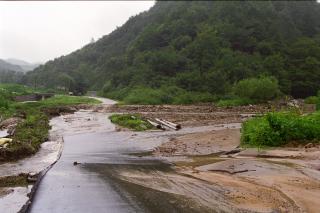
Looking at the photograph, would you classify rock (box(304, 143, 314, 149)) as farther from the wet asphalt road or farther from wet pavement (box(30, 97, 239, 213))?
the wet asphalt road

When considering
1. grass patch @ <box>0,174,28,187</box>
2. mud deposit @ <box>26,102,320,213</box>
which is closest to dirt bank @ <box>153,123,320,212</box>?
mud deposit @ <box>26,102,320,213</box>

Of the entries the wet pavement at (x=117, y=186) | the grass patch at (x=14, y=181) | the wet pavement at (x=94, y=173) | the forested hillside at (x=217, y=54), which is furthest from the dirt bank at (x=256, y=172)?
the forested hillside at (x=217, y=54)

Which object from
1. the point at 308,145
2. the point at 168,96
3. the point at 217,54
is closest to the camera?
the point at 308,145

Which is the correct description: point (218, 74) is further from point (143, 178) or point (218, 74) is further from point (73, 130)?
point (143, 178)

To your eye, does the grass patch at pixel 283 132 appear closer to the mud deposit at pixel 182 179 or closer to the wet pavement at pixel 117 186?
the mud deposit at pixel 182 179

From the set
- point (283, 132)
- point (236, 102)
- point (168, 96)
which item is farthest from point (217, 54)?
point (283, 132)

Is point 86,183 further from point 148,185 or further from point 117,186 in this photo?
point 148,185

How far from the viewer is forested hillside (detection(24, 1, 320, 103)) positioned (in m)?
79.0

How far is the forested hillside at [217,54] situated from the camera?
79000mm

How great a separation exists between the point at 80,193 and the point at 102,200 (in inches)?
46.7

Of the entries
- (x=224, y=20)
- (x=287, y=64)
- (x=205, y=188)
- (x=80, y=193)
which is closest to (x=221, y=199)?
(x=205, y=188)

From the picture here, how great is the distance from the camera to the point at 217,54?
8850 cm

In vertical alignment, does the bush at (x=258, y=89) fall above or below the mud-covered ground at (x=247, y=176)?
above

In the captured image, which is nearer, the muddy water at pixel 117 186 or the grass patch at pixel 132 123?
the muddy water at pixel 117 186
